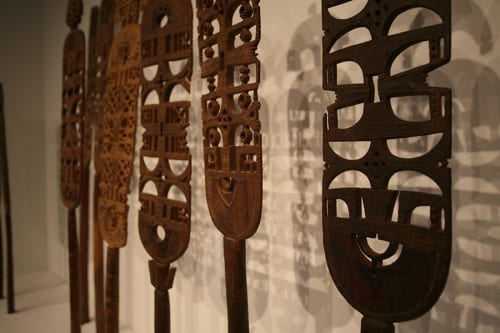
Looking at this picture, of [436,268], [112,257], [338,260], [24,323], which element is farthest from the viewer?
[24,323]

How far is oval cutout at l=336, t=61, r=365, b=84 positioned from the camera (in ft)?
3.03

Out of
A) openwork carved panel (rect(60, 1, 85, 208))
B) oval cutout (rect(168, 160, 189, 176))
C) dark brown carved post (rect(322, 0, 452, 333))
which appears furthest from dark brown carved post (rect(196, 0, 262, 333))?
openwork carved panel (rect(60, 1, 85, 208))

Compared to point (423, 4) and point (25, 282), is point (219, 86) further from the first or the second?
point (25, 282)

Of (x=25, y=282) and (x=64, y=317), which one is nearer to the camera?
(x=64, y=317)

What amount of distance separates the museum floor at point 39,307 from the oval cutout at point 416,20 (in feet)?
5.21

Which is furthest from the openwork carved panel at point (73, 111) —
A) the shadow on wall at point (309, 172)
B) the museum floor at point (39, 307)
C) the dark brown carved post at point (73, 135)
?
the shadow on wall at point (309, 172)

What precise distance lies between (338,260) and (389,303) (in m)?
0.11

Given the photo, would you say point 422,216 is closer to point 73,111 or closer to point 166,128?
point 166,128

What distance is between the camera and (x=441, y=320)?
821 mm

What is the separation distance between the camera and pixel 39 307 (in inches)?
79.3

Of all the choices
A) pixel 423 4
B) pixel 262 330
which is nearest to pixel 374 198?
pixel 423 4

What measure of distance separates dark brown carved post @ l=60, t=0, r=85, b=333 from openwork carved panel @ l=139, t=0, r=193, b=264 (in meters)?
0.43

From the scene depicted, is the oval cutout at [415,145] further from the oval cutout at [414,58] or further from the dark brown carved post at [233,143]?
the dark brown carved post at [233,143]

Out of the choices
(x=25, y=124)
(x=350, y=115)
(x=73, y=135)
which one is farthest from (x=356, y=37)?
(x=25, y=124)
